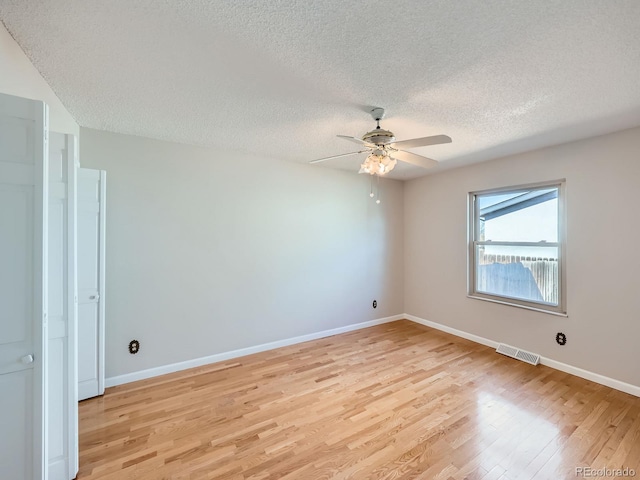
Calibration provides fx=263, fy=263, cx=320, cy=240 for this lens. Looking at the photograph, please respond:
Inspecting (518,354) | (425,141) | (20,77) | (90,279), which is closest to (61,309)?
(90,279)

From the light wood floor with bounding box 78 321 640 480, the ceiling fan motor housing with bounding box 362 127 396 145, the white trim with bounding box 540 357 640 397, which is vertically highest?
the ceiling fan motor housing with bounding box 362 127 396 145

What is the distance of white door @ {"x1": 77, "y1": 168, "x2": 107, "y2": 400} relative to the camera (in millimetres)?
2260

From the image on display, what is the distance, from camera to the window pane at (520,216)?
307 cm

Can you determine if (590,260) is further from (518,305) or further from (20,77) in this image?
(20,77)

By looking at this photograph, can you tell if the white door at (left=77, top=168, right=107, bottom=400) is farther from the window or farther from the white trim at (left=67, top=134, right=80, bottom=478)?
the window

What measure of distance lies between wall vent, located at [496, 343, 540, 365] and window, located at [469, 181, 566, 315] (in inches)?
21.4

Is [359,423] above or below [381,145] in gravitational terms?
below

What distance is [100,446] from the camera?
1819 mm

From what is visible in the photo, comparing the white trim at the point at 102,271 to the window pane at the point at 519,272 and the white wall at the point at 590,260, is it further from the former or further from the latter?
the window pane at the point at 519,272

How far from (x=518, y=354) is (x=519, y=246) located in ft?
4.31

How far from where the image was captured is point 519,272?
335 cm

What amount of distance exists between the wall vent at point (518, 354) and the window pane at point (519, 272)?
63 centimetres

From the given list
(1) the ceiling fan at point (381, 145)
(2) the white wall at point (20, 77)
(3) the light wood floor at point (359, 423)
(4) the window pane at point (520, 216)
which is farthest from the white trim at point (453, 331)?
(2) the white wall at point (20, 77)

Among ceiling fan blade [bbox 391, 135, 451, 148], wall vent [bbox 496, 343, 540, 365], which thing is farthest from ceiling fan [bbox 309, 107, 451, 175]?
wall vent [bbox 496, 343, 540, 365]
